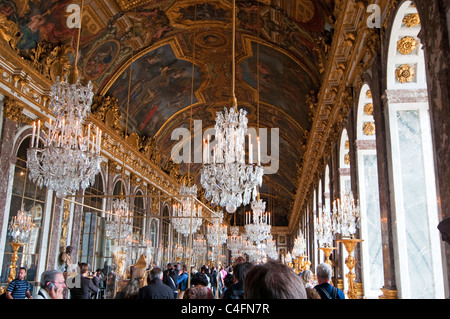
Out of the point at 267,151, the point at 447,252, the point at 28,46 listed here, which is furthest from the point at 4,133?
the point at 267,151

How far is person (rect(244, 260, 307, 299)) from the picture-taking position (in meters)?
1.60

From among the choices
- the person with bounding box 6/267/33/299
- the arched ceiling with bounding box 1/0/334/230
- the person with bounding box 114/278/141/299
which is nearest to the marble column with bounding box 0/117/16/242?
the arched ceiling with bounding box 1/0/334/230

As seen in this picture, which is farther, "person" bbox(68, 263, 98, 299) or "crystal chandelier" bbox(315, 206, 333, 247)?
"crystal chandelier" bbox(315, 206, 333, 247)

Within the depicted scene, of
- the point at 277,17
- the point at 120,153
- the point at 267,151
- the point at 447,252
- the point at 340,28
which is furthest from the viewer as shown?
the point at 267,151

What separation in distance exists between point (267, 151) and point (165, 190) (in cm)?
854

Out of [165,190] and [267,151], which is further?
[267,151]

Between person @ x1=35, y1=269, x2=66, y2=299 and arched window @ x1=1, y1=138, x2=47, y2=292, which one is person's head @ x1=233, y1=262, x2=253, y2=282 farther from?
arched window @ x1=1, y1=138, x2=47, y2=292

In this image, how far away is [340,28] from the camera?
29.7 feet

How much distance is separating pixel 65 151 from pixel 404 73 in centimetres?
576

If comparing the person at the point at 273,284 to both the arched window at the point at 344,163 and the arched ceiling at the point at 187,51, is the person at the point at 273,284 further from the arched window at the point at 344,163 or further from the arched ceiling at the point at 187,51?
the arched window at the point at 344,163

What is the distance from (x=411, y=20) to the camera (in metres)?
6.14

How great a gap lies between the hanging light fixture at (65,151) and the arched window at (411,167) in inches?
199

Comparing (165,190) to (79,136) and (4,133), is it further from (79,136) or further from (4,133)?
(79,136)

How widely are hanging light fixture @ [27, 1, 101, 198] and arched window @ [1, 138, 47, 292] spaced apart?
172 inches
